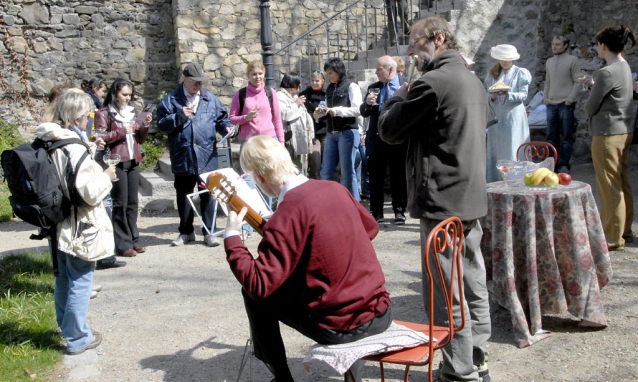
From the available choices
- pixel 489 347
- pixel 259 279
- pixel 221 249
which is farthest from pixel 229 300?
pixel 259 279

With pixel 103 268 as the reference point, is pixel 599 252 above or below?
above

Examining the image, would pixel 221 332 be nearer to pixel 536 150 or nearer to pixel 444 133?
pixel 444 133

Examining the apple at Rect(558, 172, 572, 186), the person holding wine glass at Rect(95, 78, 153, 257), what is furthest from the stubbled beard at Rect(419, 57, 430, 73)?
the person holding wine glass at Rect(95, 78, 153, 257)

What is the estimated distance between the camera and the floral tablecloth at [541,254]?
362 centimetres

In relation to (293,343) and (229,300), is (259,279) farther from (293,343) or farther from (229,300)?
(229,300)

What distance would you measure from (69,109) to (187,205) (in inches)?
104

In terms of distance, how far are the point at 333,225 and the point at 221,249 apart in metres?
3.73

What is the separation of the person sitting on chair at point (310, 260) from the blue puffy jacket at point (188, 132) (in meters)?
3.54

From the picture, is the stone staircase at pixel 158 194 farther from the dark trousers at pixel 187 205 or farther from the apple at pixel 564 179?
the apple at pixel 564 179

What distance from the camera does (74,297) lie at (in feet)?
11.9

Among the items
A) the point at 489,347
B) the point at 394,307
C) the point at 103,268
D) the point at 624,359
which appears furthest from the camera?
the point at 103,268


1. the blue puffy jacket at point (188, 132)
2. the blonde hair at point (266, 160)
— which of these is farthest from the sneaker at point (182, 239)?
the blonde hair at point (266, 160)

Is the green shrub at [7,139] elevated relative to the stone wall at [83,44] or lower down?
lower down

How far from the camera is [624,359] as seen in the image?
11.1ft
